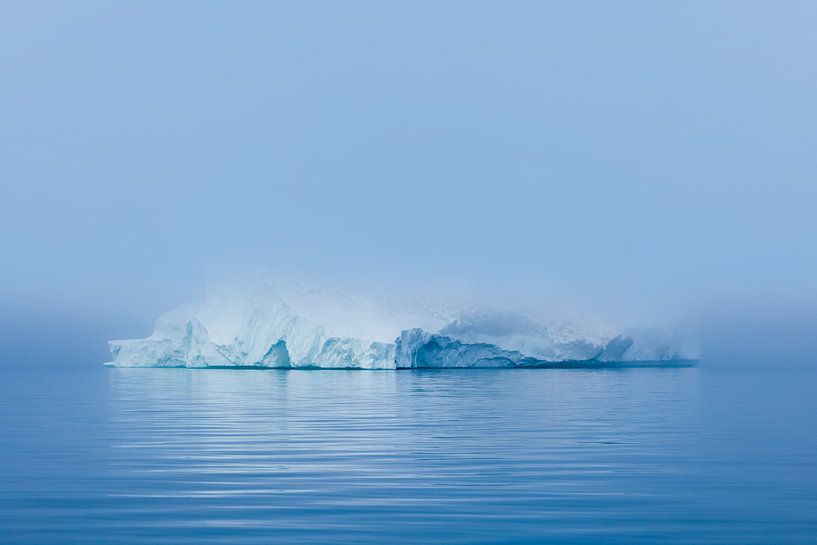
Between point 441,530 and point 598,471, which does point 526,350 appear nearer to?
point 598,471

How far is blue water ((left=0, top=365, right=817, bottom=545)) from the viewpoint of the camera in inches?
276

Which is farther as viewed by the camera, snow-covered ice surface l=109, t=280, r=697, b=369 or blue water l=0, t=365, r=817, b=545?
snow-covered ice surface l=109, t=280, r=697, b=369

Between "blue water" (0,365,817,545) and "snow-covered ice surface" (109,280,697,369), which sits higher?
"snow-covered ice surface" (109,280,697,369)

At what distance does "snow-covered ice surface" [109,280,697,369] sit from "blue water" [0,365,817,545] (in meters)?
21.8

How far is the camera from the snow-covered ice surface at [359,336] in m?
41.2

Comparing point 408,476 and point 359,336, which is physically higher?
point 359,336

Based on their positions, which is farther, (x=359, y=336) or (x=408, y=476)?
(x=359, y=336)

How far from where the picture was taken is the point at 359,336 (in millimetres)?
40625

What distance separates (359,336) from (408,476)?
102 feet

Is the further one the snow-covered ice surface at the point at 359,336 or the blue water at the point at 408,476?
the snow-covered ice surface at the point at 359,336

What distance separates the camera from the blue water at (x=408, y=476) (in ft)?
23.0

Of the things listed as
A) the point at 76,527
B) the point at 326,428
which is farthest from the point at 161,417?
the point at 76,527

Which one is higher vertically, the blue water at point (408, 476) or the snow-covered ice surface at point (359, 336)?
the snow-covered ice surface at point (359, 336)

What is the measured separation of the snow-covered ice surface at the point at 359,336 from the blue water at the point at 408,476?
21842 millimetres
